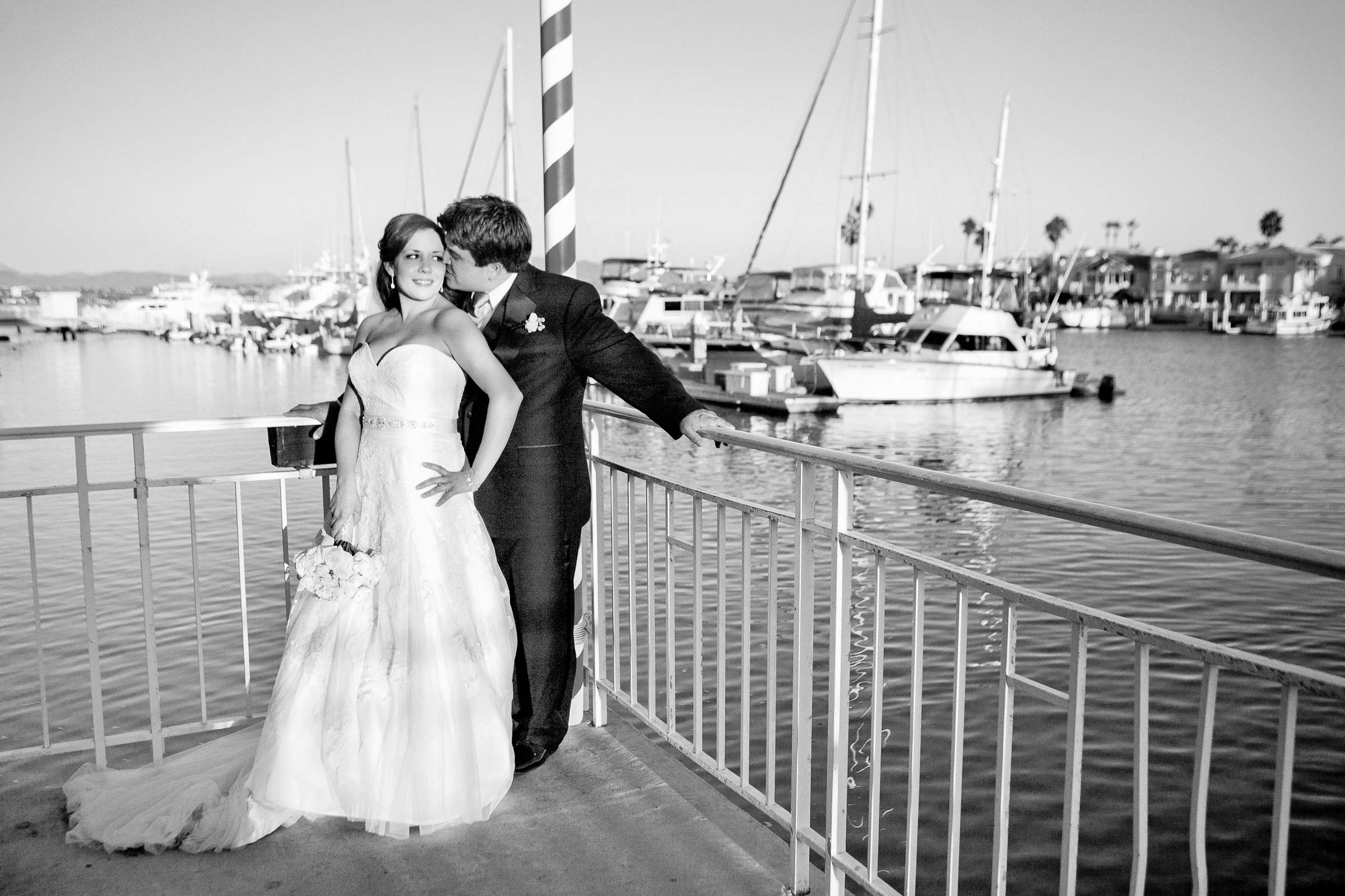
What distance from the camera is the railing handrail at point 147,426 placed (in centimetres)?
338

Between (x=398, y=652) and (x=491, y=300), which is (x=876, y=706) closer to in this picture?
(x=398, y=652)

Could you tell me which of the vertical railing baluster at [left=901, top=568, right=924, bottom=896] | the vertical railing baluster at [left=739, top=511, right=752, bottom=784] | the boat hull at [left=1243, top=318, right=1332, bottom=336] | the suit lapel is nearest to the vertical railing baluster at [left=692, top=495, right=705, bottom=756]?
the vertical railing baluster at [left=739, top=511, right=752, bottom=784]

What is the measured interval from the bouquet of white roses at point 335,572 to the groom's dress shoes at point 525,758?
889 mm

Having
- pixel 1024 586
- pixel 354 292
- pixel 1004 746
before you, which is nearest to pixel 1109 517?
pixel 1004 746

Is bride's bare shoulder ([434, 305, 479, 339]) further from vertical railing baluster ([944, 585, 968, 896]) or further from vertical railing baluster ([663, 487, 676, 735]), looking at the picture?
vertical railing baluster ([944, 585, 968, 896])

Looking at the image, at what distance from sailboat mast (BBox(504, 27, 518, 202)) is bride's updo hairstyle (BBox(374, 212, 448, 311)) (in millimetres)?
31556

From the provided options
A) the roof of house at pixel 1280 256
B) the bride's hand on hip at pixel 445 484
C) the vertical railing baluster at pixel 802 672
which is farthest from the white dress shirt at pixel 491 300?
the roof of house at pixel 1280 256

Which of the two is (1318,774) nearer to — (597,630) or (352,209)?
(597,630)

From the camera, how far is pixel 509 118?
114ft

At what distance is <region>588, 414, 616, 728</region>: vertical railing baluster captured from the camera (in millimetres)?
3959

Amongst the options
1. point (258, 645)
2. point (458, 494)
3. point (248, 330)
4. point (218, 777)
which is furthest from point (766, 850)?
point (248, 330)

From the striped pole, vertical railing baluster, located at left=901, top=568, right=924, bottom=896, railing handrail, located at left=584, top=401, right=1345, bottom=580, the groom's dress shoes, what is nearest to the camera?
railing handrail, located at left=584, top=401, right=1345, bottom=580

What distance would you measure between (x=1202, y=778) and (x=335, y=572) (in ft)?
Answer: 7.58

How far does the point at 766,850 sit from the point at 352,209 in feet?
201
